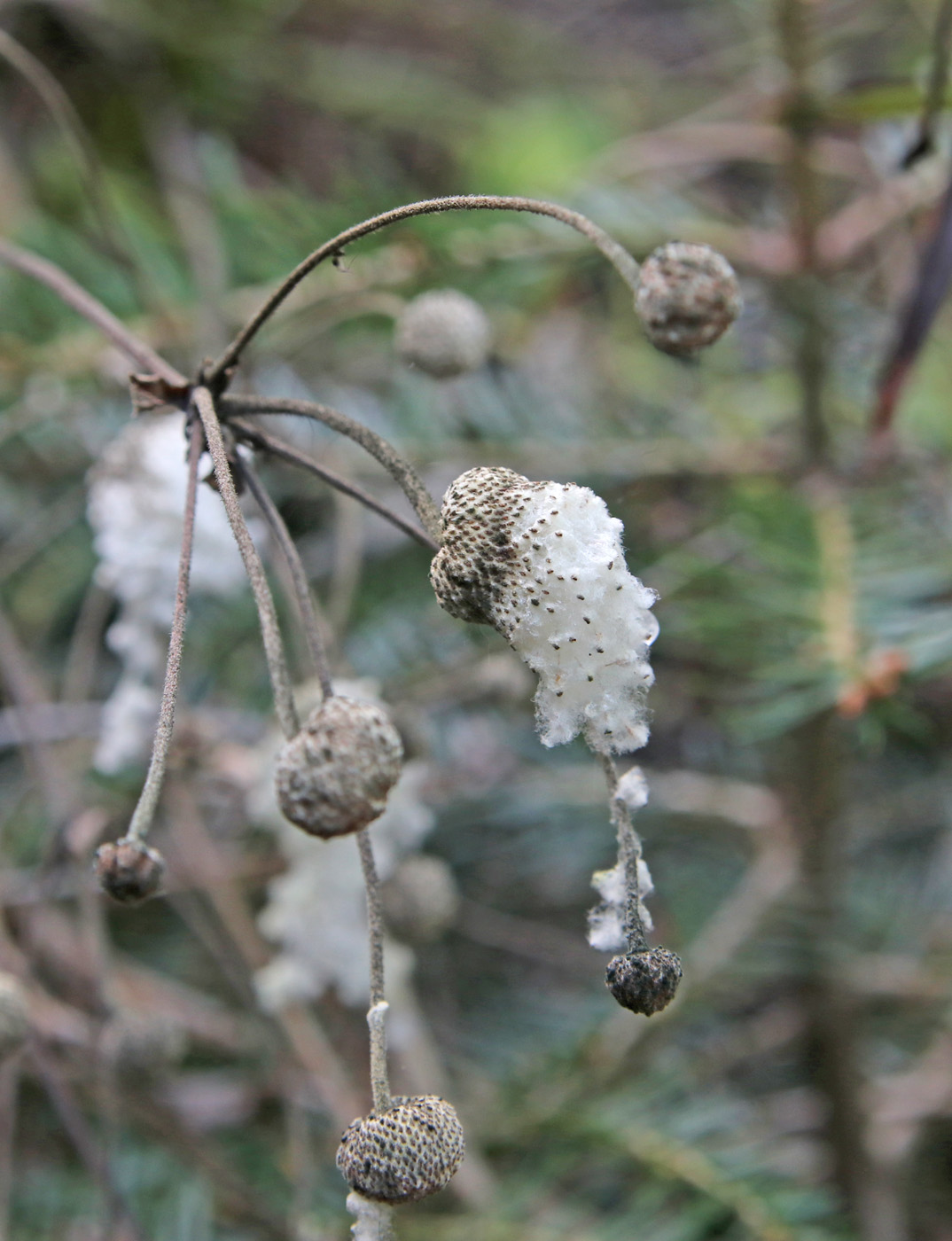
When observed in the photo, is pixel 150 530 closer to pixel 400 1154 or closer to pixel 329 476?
pixel 329 476

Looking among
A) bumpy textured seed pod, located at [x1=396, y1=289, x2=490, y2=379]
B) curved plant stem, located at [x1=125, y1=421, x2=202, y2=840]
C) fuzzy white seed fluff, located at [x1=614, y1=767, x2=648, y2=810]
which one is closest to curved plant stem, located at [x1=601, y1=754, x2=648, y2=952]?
fuzzy white seed fluff, located at [x1=614, y1=767, x2=648, y2=810]

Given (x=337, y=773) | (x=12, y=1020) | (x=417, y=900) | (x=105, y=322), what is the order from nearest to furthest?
(x=337, y=773)
(x=105, y=322)
(x=12, y=1020)
(x=417, y=900)

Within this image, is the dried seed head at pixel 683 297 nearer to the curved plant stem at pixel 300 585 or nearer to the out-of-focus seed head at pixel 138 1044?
the curved plant stem at pixel 300 585

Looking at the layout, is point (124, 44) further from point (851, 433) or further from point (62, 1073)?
point (62, 1073)

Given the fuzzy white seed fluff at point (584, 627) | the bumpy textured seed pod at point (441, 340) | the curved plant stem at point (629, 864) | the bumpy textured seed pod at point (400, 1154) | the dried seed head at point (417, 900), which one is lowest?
the bumpy textured seed pod at point (400, 1154)

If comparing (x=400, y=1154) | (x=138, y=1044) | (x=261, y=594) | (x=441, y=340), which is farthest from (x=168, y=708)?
(x=138, y=1044)

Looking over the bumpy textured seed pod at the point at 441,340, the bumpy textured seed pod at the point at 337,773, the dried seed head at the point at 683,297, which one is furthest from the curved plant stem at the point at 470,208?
the bumpy textured seed pod at the point at 441,340

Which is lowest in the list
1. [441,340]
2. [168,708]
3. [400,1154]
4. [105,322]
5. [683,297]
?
[400,1154]
